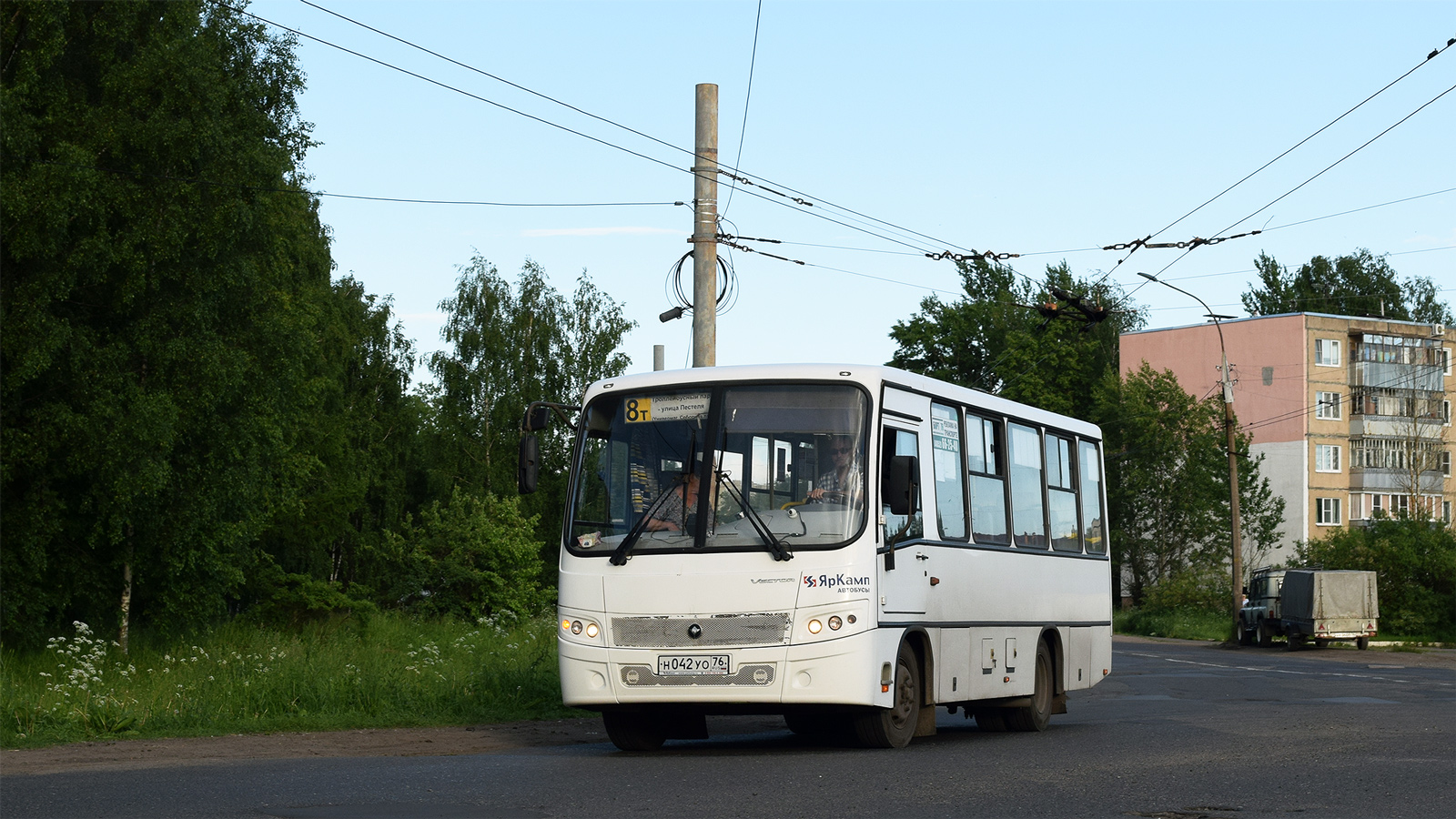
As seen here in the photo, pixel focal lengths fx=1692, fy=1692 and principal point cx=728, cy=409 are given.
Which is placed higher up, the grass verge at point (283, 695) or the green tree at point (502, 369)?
the green tree at point (502, 369)

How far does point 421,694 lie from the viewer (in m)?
17.0

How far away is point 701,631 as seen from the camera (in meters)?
12.4

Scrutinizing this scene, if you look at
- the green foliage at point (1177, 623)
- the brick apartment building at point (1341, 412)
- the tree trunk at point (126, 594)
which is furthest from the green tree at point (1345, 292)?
the tree trunk at point (126, 594)

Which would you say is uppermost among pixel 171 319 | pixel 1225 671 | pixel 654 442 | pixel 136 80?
pixel 136 80

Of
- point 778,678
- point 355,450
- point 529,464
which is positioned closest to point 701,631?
point 778,678

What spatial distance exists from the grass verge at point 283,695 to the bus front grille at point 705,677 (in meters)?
3.92

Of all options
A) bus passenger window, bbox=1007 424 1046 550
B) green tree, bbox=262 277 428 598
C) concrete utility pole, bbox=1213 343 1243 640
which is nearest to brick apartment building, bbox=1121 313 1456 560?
concrete utility pole, bbox=1213 343 1243 640

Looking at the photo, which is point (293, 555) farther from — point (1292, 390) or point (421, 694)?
point (1292, 390)

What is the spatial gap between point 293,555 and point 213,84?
25.4m

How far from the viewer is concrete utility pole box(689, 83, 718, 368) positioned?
61.6 feet

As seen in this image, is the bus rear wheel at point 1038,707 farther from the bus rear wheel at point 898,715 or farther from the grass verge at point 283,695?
the grass verge at point 283,695

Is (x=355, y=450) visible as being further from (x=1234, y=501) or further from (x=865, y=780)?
(x=865, y=780)

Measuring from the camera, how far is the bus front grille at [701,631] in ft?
40.3

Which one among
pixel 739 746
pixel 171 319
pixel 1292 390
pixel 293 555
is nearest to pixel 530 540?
pixel 293 555
